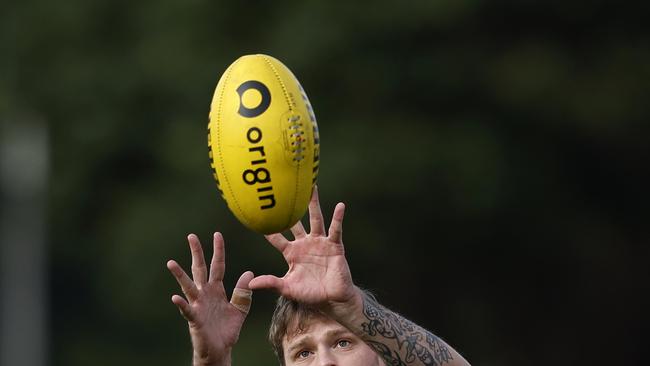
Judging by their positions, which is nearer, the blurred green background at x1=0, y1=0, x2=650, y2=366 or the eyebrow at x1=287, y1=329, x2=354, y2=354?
the eyebrow at x1=287, y1=329, x2=354, y2=354

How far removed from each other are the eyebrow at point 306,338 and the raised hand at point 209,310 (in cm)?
A: 34

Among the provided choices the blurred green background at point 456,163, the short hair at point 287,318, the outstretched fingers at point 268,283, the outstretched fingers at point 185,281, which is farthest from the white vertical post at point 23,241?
the outstretched fingers at point 268,283

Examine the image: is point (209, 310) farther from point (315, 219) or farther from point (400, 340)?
point (400, 340)

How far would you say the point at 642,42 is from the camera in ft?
72.5

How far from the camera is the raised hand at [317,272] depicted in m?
7.68

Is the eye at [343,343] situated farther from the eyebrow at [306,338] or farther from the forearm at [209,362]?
the forearm at [209,362]

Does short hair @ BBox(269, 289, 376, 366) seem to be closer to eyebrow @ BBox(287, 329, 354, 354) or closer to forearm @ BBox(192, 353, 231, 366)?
eyebrow @ BBox(287, 329, 354, 354)

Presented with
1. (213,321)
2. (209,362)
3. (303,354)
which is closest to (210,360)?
(209,362)

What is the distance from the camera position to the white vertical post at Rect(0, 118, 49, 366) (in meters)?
24.7

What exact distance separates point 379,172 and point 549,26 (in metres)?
2.87

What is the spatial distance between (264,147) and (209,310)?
0.86m

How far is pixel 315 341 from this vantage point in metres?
8.22

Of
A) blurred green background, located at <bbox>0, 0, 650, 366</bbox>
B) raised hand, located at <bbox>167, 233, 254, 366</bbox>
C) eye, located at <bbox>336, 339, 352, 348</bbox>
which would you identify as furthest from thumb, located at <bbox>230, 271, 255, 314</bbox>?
blurred green background, located at <bbox>0, 0, 650, 366</bbox>

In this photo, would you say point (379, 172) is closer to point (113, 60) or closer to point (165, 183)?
point (165, 183)
